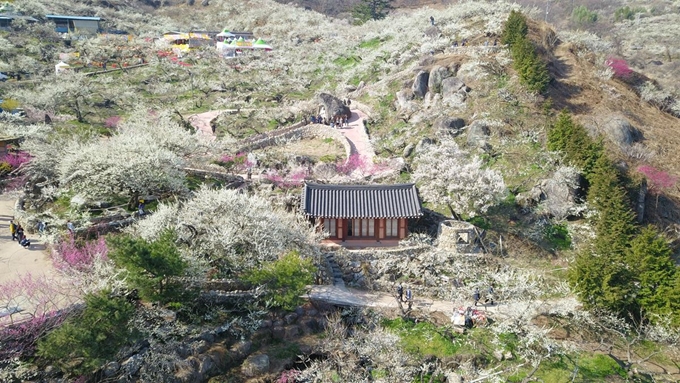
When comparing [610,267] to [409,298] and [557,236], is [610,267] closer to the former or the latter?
[557,236]

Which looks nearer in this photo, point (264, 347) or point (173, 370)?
point (173, 370)

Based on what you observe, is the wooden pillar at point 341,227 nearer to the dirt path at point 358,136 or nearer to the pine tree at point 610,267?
the dirt path at point 358,136

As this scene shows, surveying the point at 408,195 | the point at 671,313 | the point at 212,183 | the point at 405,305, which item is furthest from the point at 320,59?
the point at 671,313

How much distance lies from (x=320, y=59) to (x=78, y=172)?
162 ft

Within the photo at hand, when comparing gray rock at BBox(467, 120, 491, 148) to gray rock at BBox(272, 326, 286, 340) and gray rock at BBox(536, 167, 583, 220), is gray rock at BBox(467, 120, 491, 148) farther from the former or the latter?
gray rock at BBox(272, 326, 286, 340)

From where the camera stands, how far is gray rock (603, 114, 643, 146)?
137ft

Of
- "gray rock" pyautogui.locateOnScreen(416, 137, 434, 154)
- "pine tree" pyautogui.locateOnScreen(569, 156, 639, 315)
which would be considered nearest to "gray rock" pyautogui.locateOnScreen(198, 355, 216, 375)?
"pine tree" pyautogui.locateOnScreen(569, 156, 639, 315)

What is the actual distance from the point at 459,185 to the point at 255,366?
17.9m

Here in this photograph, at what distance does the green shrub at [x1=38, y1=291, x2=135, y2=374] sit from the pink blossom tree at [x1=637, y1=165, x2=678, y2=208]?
35.4 m

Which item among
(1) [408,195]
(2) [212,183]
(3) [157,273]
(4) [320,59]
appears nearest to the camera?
(3) [157,273]

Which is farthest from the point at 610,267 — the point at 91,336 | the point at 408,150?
the point at 91,336

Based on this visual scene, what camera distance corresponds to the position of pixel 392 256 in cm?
3077

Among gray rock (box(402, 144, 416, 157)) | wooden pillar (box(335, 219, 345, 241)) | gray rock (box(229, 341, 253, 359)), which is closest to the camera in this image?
gray rock (box(229, 341, 253, 359))

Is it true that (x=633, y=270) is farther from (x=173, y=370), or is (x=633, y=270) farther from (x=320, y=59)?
(x=320, y=59)
